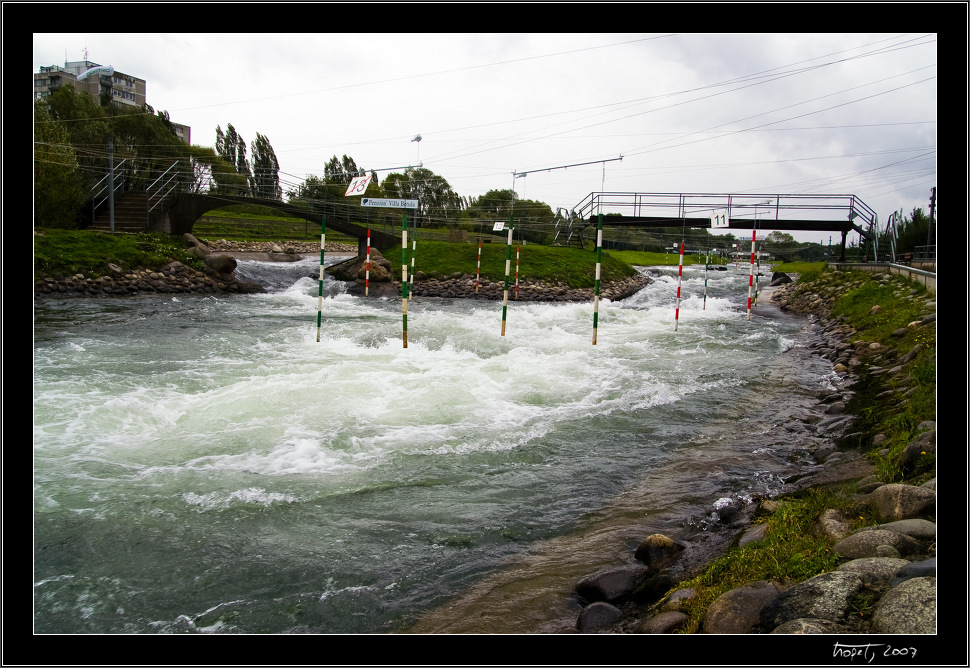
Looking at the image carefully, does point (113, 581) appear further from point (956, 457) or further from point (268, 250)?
point (268, 250)

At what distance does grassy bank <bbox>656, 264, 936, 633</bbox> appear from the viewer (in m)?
3.32

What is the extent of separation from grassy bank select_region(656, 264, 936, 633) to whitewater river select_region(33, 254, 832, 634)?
649 millimetres

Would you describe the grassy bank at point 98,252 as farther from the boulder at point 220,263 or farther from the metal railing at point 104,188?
the metal railing at point 104,188

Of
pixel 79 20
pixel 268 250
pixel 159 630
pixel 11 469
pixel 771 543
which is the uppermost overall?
pixel 268 250

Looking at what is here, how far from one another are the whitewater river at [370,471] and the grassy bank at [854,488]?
649 millimetres

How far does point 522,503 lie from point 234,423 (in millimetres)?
3545

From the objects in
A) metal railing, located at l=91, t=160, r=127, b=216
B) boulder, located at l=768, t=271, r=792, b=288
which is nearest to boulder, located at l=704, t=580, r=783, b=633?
metal railing, located at l=91, t=160, r=127, b=216

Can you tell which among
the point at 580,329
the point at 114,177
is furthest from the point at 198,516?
the point at 114,177

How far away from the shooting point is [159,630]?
330 cm

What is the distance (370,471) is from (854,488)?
3.94 metres

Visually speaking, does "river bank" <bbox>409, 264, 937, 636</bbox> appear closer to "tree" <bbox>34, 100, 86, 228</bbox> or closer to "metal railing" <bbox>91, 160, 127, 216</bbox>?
"tree" <bbox>34, 100, 86, 228</bbox>

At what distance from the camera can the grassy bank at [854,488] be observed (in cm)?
332

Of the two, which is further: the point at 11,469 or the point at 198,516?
the point at 198,516

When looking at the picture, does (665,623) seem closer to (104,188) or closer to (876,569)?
(876,569)
